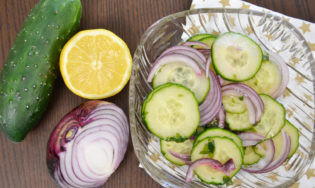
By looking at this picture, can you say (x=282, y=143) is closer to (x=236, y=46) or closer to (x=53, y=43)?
(x=236, y=46)

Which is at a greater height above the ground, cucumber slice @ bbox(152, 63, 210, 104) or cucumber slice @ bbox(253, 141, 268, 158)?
cucumber slice @ bbox(152, 63, 210, 104)

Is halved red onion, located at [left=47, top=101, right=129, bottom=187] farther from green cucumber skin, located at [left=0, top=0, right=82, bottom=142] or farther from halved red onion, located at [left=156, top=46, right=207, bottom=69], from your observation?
halved red onion, located at [left=156, top=46, right=207, bottom=69]

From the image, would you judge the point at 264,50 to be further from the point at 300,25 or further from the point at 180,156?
the point at 180,156

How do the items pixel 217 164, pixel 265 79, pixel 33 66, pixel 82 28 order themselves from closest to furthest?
pixel 217 164
pixel 265 79
pixel 33 66
pixel 82 28

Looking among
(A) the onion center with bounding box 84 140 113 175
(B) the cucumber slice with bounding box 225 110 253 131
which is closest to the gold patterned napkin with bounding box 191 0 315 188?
(B) the cucumber slice with bounding box 225 110 253 131

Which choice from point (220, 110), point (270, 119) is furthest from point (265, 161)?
point (220, 110)

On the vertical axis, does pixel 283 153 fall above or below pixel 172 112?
below

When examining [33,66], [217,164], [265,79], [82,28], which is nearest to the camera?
[217,164]

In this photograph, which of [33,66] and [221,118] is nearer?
[221,118]
